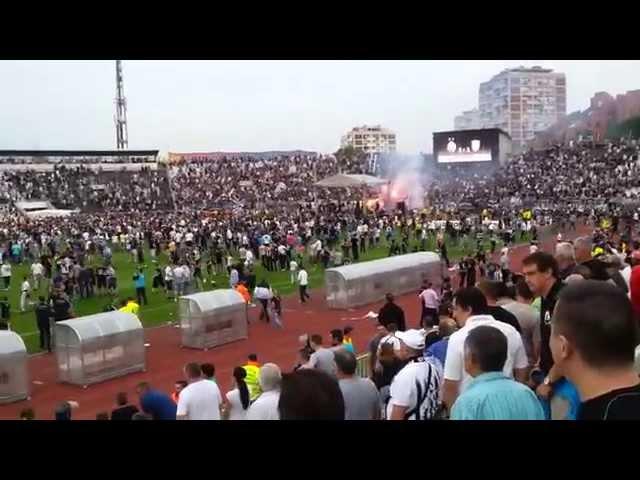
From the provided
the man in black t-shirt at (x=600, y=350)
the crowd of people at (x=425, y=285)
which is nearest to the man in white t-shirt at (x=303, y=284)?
the crowd of people at (x=425, y=285)

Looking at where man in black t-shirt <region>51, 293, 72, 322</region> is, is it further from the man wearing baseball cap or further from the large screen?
the large screen

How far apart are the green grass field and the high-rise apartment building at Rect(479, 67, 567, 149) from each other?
124751 millimetres

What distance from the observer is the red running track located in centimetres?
1261

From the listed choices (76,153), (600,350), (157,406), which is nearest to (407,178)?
(76,153)

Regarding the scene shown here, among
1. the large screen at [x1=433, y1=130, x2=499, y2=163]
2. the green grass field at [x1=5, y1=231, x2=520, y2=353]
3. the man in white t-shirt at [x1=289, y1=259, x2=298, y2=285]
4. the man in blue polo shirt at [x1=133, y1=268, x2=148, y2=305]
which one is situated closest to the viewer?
the green grass field at [x1=5, y1=231, x2=520, y2=353]

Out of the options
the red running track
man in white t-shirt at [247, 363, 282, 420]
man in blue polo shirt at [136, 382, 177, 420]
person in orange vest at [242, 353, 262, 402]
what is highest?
man in white t-shirt at [247, 363, 282, 420]

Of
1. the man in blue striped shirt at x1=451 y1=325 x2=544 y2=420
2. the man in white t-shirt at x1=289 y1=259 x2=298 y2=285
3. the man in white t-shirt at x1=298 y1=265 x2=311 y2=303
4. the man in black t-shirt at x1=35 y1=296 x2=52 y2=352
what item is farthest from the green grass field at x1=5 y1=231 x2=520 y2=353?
the man in blue striped shirt at x1=451 y1=325 x2=544 y2=420

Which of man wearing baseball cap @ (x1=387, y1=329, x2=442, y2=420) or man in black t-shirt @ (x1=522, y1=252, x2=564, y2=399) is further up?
man in black t-shirt @ (x1=522, y1=252, x2=564, y2=399)

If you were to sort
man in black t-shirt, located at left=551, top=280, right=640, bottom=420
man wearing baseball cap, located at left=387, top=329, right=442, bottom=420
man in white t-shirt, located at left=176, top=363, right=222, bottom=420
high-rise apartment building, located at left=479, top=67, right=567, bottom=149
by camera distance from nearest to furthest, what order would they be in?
man in black t-shirt, located at left=551, top=280, right=640, bottom=420 < man wearing baseball cap, located at left=387, top=329, right=442, bottom=420 < man in white t-shirt, located at left=176, top=363, right=222, bottom=420 < high-rise apartment building, located at left=479, top=67, right=567, bottom=149
